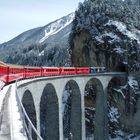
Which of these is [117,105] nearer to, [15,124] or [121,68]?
[121,68]

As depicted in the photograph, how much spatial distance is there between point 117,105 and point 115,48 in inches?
505

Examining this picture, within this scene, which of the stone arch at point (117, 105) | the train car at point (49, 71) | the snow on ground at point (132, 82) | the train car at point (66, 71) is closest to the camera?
the train car at point (49, 71)

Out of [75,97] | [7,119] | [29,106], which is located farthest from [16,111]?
[75,97]

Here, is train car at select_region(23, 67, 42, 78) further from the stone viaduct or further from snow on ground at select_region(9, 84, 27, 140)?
snow on ground at select_region(9, 84, 27, 140)

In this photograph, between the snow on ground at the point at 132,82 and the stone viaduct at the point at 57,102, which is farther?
the snow on ground at the point at 132,82

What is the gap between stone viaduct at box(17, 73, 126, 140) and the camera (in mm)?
34250

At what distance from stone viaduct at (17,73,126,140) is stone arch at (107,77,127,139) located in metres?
7.56

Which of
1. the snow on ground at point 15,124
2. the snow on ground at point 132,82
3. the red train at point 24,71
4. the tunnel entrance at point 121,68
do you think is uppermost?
the tunnel entrance at point 121,68

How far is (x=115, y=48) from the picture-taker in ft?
252

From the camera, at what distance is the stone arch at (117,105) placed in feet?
237

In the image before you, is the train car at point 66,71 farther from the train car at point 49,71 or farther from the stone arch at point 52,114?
the stone arch at point 52,114

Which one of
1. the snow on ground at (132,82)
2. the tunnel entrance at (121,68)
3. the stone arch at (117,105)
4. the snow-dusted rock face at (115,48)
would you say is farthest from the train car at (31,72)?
the tunnel entrance at (121,68)

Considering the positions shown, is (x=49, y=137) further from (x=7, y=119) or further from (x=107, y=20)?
(x=107, y=20)

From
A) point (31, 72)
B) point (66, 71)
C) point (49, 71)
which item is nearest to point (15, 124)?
point (31, 72)
